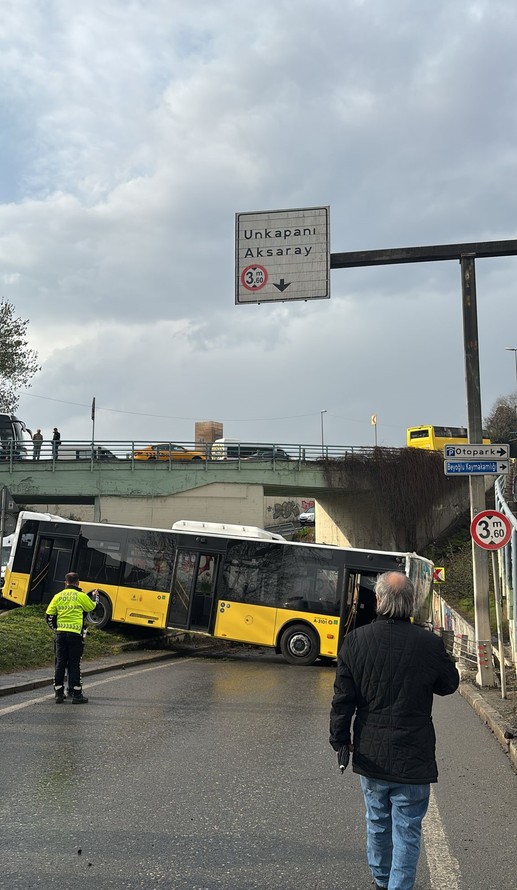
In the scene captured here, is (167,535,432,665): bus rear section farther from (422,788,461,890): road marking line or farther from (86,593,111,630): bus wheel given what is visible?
(422,788,461,890): road marking line

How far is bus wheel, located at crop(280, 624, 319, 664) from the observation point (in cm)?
2002

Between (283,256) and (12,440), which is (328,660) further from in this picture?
(12,440)

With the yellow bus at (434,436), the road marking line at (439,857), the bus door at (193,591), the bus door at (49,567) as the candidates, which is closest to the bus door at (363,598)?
the bus door at (193,591)

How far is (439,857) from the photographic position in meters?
5.56

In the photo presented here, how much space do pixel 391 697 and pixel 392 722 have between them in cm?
12

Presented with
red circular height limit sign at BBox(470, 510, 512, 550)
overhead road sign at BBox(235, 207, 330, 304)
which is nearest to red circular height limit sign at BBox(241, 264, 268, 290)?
overhead road sign at BBox(235, 207, 330, 304)

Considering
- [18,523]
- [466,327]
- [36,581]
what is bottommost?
[36,581]

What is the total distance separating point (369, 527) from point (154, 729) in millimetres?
36288

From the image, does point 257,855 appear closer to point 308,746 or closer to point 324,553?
point 308,746

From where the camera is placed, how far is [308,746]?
9227 mm

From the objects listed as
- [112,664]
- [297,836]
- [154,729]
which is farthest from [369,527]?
[297,836]

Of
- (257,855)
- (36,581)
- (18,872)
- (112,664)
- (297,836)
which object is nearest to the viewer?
(18,872)

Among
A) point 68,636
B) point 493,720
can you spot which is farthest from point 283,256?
point 493,720

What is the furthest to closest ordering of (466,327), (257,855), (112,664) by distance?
(112,664)
(466,327)
(257,855)
